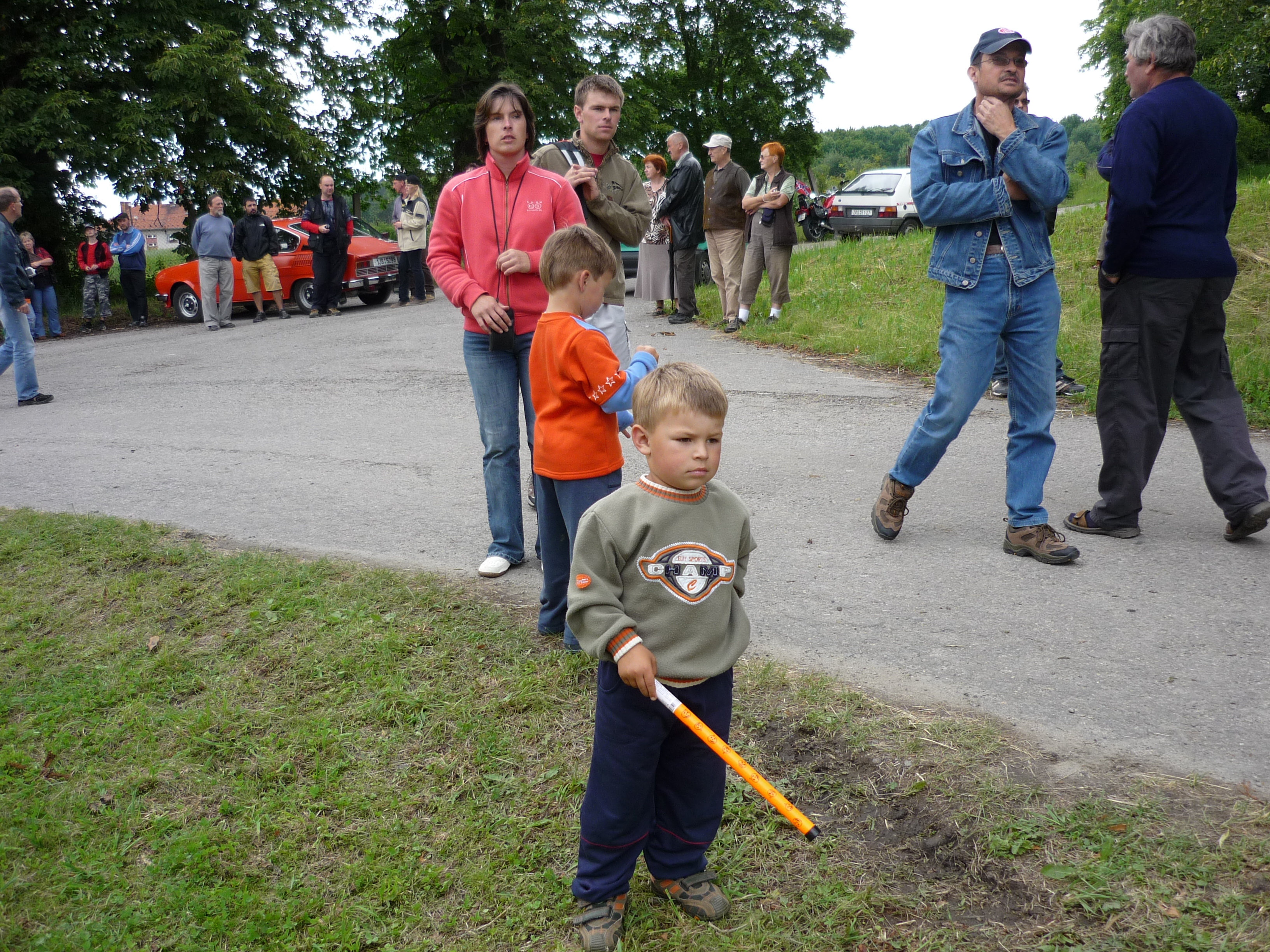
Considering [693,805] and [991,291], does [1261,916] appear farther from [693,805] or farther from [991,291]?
[991,291]

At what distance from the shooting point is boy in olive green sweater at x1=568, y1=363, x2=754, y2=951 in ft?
7.45

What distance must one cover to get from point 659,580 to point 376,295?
1751 centimetres

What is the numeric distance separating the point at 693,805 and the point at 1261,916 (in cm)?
132

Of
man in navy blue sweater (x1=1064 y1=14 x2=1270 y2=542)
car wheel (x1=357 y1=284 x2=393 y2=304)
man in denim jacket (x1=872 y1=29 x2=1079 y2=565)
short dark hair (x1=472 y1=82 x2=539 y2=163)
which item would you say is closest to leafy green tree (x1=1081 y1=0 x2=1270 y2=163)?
man in navy blue sweater (x1=1064 y1=14 x2=1270 y2=542)

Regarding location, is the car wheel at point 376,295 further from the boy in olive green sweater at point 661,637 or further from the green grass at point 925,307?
the boy in olive green sweater at point 661,637

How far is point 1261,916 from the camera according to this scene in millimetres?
2289

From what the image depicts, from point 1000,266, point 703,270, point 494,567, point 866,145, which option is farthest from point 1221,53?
point 866,145

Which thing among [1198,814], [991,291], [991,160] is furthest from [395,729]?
[991,160]

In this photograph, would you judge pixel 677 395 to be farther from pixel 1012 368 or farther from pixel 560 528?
pixel 1012 368

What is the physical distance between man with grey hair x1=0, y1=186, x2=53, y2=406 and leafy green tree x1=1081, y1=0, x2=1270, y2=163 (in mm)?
15833

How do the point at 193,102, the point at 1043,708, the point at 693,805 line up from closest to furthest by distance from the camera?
the point at 693,805
the point at 1043,708
the point at 193,102

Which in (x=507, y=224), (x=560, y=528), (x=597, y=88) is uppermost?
(x=597, y=88)

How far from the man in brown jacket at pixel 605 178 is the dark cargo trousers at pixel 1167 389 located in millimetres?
2254

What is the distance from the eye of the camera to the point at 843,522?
17.2ft
